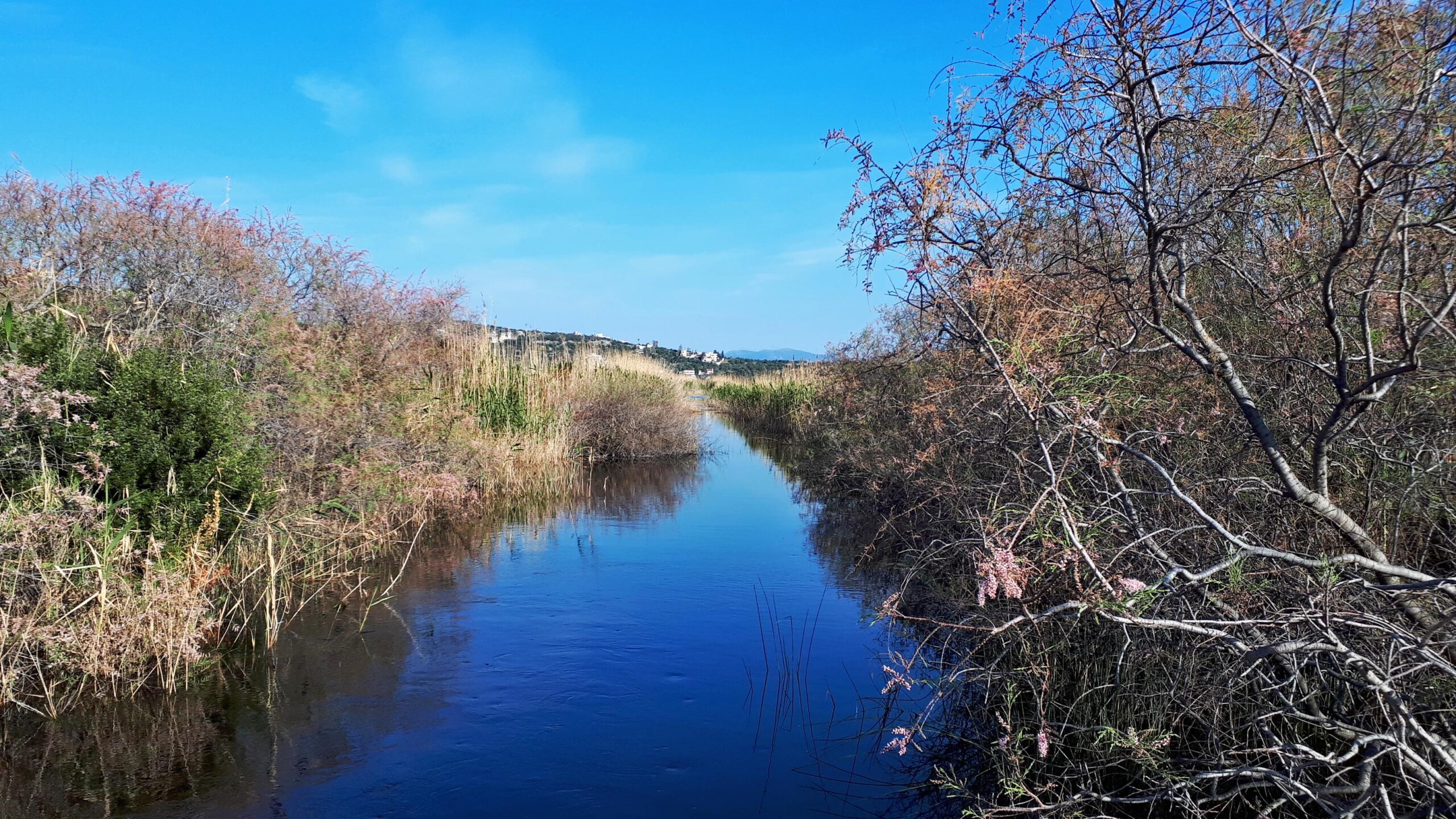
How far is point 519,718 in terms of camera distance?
238 inches

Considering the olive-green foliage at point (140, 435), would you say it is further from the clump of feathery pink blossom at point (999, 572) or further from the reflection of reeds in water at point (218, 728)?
the clump of feathery pink blossom at point (999, 572)

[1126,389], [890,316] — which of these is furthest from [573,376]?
[1126,389]

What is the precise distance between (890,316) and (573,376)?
8.83m

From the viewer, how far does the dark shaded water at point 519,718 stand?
192 inches

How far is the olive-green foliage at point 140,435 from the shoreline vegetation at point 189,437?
17 millimetres

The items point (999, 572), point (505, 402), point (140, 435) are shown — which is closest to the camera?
point (999, 572)

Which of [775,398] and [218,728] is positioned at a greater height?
[775,398]

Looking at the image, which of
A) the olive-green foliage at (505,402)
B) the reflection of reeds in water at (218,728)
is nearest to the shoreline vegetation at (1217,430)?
the reflection of reeds in water at (218,728)

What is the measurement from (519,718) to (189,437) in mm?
3594

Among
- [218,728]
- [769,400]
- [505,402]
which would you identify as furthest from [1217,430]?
[769,400]

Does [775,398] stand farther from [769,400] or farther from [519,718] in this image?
[519,718]

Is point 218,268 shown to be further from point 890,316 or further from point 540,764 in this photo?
point 890,316

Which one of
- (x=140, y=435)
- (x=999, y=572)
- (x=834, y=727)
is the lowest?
Result: (x=834, y=727)

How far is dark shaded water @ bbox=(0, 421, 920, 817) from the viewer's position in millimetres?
4887
